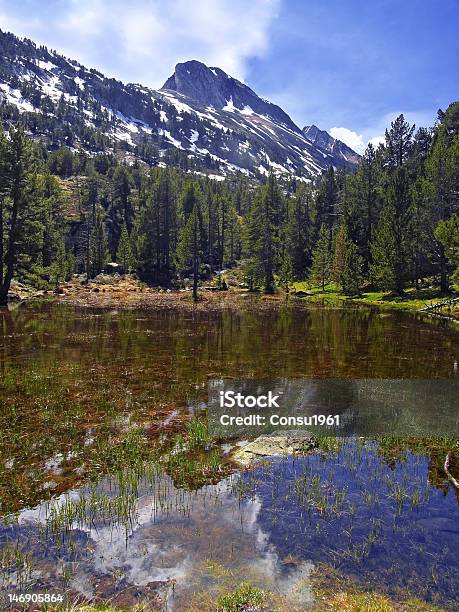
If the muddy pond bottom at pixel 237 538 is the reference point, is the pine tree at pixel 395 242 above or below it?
above

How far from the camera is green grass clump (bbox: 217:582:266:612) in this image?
630 centimetres

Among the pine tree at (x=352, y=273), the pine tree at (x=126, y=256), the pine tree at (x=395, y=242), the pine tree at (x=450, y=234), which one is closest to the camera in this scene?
the pine tree at (x=450, y=234)

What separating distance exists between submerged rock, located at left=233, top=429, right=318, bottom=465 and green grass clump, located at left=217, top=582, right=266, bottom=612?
4609 millimetres

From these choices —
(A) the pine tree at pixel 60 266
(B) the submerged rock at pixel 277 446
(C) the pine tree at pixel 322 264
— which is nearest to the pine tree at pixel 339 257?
(C) the pine tree at pixel 322 264

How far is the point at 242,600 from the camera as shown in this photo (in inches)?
253

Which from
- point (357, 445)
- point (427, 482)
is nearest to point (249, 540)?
point (427, 482)

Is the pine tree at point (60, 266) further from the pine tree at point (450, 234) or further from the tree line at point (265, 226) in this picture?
the pine tree at point (450, 234)

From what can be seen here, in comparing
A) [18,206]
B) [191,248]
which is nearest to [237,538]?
[18,206]

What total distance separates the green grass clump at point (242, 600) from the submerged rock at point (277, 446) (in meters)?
4.61

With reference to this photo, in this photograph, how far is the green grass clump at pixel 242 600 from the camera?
20.7 feet

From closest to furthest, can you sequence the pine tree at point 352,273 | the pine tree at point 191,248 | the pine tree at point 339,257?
the pine tree at point 352,273, the pine tree at point 339,257, the pine tree at point 191,248

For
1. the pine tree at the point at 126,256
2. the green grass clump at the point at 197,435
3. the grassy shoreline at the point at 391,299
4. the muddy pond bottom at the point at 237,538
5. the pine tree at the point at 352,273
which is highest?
the pine tree at the point at 126,256

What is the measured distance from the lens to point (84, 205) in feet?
394

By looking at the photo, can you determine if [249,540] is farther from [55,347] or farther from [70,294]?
[70,294]
